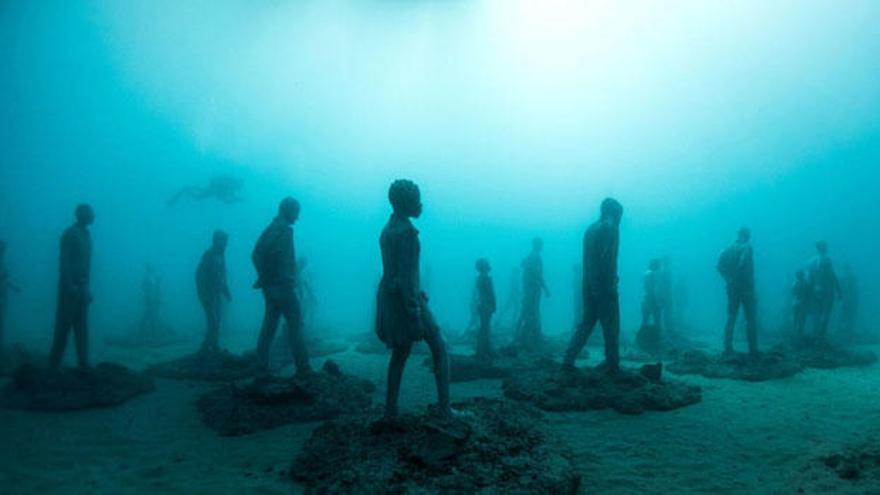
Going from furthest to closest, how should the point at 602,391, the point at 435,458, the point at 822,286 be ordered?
the point at 822,286
the point at 602,391
the point at 435,458

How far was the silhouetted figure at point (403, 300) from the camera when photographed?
5.36 metres

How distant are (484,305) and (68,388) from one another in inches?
332

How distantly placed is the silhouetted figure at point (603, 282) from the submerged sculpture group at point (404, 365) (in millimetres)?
21

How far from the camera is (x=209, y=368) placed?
9781 millimetres

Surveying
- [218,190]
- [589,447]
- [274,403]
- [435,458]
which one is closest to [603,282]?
[589,447]

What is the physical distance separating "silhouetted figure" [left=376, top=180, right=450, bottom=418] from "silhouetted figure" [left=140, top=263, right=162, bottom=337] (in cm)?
1546

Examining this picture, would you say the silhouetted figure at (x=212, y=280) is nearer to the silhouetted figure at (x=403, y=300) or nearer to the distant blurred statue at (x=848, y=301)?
the silhouetted figure at (x=403, y=300)

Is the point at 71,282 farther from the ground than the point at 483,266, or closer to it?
closer to it

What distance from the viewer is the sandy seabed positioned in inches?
178

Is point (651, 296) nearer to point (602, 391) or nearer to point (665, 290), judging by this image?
point (665, 290)

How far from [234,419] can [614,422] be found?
195 inches

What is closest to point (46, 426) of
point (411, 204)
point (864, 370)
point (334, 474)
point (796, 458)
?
point (334, 474)

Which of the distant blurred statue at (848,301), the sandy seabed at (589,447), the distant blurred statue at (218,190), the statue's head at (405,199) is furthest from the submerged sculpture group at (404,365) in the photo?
the distant blurred statue at (218,190)

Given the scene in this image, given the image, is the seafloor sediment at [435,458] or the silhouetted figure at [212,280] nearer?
the seafloor sediment at [435,458]
